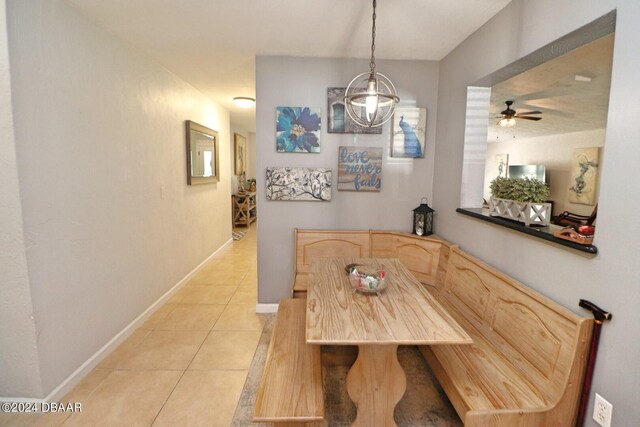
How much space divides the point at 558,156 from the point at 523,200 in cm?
503

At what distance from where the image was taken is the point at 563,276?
1.46 metres

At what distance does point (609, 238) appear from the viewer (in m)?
1.23

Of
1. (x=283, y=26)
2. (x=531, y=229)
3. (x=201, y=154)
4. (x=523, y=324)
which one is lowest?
(x=523, y=324)

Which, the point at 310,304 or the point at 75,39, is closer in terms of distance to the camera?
the point at 310,304

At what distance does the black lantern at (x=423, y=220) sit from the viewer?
9.18 ft

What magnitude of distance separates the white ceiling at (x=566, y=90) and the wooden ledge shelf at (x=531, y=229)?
3.73ft

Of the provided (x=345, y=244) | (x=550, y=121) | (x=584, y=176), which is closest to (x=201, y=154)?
(x=345, y=244)

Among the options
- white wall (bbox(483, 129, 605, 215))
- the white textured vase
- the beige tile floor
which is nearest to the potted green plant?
the white textured vase

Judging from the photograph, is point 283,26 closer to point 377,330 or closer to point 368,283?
point 368,283

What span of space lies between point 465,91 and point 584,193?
410 cm

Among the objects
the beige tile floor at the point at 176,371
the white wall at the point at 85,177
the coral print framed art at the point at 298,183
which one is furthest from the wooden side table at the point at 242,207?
the coral print framed art at the point at 298,183

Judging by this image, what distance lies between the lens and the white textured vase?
1704 millimetres

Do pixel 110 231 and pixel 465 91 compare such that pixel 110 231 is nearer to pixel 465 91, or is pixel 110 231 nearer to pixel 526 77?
pixel 465 91

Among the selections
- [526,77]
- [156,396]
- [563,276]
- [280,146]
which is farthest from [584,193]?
[156,396]
